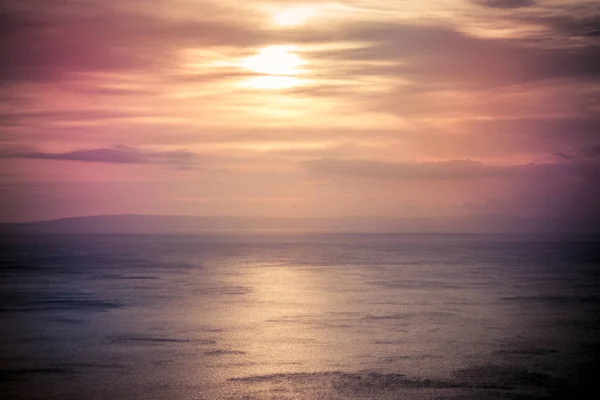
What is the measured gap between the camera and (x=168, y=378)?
20031mm

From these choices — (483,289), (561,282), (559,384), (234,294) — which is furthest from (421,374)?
(561,282)

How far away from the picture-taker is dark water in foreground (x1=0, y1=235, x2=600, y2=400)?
19172mm

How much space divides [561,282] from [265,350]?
32.4 m

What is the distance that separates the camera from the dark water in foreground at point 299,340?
19172mm

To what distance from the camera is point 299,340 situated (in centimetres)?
2556

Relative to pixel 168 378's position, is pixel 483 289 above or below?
below

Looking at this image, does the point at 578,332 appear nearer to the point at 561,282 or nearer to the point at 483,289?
the point at 483,289

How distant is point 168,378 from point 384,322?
38.2 ft

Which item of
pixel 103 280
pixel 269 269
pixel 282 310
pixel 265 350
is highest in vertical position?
pixel 265 350

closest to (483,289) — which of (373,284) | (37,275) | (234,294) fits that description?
(373,284)

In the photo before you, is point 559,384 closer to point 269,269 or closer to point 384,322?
point 384,322

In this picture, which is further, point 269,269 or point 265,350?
point 269,269

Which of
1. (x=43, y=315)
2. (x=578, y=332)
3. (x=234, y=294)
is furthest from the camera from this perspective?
(x=234, y=294)

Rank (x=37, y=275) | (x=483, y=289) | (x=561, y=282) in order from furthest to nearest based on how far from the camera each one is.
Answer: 1. (x=37, y=275)
2. (x=561, y=282)
3. (x=483, y=289)
